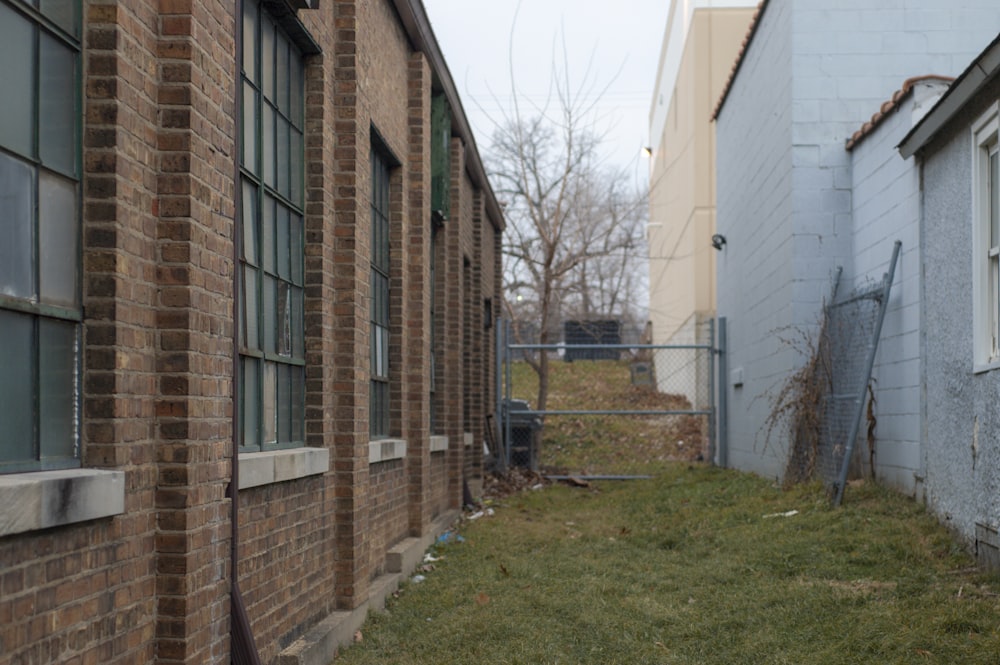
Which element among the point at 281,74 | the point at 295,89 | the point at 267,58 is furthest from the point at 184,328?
the point at 295,89

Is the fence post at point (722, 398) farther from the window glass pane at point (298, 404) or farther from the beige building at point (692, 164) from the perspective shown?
the window glass pane at point (298, 404)

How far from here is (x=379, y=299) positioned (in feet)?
28.7

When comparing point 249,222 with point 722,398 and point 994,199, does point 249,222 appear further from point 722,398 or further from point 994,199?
point 722,398

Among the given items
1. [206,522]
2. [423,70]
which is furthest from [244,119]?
[423,70]

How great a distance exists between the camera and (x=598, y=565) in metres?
9.13

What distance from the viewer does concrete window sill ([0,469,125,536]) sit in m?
2.79

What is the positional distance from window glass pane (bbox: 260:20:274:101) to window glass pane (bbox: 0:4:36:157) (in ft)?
7.44

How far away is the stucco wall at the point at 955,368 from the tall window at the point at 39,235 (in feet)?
19.5

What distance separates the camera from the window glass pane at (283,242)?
571 cm

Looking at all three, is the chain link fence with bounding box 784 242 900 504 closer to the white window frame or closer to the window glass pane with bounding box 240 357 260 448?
the white window frame

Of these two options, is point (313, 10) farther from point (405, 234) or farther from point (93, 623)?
point (93, 623)

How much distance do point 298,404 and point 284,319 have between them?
576 mm

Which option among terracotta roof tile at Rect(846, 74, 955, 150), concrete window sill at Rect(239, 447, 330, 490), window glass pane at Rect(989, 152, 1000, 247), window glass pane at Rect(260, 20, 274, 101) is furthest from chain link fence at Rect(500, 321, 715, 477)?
window glass pane at Rect(260, 20, 274, 101)

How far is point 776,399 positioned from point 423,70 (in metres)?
6.23
